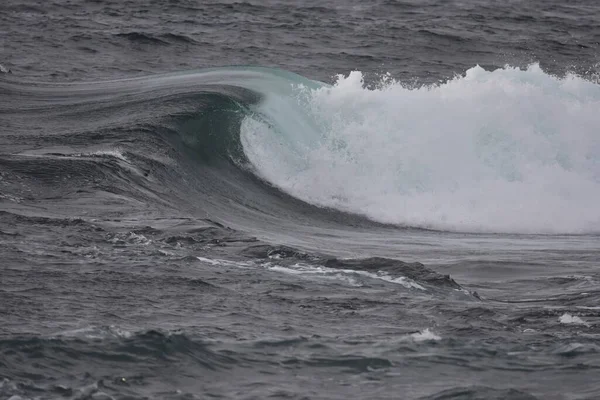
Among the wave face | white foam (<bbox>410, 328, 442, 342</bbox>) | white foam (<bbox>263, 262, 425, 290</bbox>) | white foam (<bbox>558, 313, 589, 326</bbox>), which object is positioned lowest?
white foam (<bbox>410, 328, 442, 342</bbox>)

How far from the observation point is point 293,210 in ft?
51.7

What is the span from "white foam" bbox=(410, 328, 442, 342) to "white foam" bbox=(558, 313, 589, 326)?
1.46m

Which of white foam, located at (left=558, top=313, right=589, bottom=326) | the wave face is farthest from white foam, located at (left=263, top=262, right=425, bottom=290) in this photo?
the wave face

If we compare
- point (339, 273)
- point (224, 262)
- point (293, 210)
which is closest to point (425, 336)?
point (339, 273)

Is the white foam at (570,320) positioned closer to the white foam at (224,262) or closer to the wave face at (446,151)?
the white foam at (224,262)

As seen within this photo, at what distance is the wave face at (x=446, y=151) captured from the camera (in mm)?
16391

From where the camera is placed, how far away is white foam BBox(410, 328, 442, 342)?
8820 mm

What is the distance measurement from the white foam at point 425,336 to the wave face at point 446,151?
262 inches

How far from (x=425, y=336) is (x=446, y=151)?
9547 millimetres

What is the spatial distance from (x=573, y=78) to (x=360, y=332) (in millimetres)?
13992

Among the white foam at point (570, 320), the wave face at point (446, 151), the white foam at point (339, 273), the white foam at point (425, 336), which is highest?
the wave face at point (446, 151)

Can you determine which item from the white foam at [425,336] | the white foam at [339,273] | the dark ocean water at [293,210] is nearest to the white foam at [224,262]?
the dark ocean water at [293,210]

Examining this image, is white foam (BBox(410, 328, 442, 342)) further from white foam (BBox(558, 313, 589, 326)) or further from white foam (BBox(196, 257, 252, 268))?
white foam (BBox(196, 257, 252, 268))

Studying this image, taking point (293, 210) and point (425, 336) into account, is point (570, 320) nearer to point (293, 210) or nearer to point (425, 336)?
point (425, 336)
